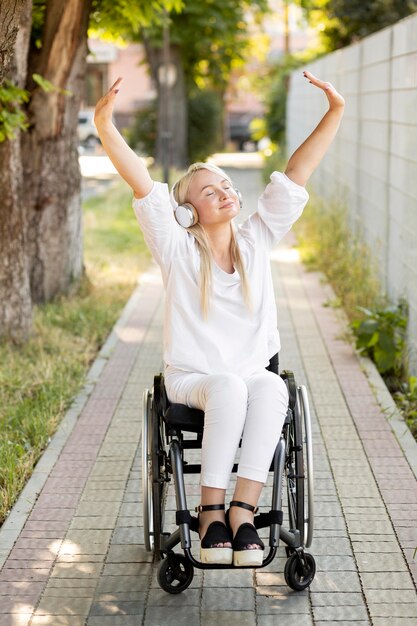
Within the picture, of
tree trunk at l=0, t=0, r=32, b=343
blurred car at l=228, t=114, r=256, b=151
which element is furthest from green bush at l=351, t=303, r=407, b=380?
blurred car at l=228, t=114, r=256, b=151

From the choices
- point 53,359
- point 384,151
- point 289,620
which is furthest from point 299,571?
point 384,151

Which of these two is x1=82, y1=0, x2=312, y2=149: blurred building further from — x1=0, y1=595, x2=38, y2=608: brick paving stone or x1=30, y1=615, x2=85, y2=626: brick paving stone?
x1=30, y1=615, x2=85, y2=626: brick paving stone

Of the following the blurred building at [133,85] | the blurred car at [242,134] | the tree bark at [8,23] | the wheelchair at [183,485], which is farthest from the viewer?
the blurred building at [133,85]

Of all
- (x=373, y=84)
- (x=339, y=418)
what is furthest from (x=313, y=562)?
(x=373, y=84)

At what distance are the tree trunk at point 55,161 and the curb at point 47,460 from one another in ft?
3.57

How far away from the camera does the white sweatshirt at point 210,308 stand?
4.34 meters

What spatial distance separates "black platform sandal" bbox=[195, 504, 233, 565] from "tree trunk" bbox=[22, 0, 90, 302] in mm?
5736

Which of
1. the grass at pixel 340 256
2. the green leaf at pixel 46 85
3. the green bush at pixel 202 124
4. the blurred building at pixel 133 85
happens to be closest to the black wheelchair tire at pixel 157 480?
the grass at pixel 340 256

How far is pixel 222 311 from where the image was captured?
437cm

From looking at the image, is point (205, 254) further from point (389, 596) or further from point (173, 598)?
point (389, 596)

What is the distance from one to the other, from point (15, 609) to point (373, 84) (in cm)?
686

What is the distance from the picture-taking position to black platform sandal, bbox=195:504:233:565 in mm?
3936

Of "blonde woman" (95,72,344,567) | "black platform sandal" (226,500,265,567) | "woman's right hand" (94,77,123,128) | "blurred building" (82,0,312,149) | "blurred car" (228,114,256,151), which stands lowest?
"blurred car" (228,114,256,151)

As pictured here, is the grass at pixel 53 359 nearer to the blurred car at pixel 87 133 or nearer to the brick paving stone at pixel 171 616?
the brick paving stone at pixel 171 616
